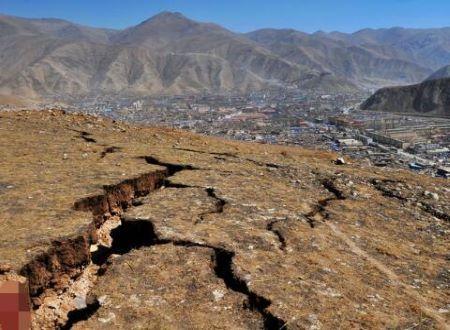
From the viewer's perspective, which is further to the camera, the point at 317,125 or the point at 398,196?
the point at 317,125

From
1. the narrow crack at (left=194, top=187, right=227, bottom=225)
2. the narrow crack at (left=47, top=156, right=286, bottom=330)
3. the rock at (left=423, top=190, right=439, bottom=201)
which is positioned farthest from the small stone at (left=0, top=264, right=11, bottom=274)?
the rock at (left=423, top=190, right=439, bottom=201)

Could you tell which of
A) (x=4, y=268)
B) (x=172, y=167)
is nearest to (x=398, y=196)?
(x=172, y=167)

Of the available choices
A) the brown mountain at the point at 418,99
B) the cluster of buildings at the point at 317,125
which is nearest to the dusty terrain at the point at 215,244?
the cluster of buildings at the point at 317,125

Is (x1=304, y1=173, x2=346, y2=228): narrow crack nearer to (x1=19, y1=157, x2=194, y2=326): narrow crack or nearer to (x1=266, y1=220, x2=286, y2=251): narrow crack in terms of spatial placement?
(x1=266, y1=220, x2=286, y2=251): narrow crack

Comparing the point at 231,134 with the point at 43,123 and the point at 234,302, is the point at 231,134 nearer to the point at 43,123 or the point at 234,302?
the point at 43,123

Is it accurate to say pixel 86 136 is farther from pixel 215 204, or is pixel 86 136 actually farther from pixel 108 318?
pixel 108 318
